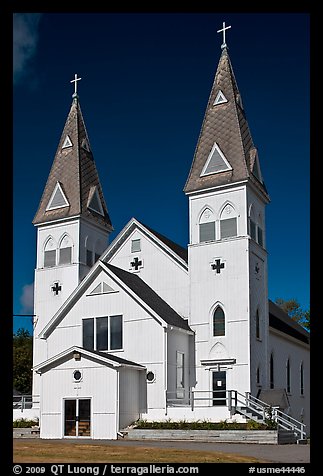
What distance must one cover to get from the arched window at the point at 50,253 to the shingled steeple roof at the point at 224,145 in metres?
10.1

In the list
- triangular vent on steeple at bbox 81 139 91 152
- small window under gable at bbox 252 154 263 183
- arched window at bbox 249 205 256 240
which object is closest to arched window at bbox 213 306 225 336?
arched window at bbox 249 205 256 240

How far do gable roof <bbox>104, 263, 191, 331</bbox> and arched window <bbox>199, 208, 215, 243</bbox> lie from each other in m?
3.97

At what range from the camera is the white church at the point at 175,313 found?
3134cm

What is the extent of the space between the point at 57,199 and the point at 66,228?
7.05ft

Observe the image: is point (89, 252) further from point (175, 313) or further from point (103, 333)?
point (175, 313)

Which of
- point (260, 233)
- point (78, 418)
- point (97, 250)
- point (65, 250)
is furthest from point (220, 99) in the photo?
point (78, 418)

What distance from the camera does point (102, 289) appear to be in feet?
116

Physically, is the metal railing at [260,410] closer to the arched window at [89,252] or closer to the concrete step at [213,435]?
the concrete step at [213,435]
